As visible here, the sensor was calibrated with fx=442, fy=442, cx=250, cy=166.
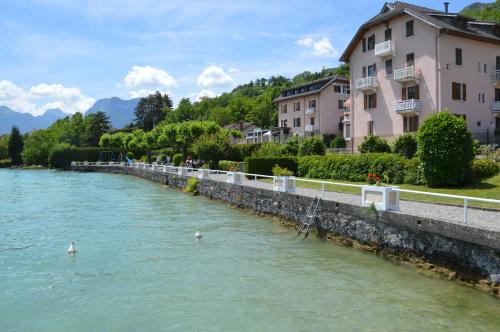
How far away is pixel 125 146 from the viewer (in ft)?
277

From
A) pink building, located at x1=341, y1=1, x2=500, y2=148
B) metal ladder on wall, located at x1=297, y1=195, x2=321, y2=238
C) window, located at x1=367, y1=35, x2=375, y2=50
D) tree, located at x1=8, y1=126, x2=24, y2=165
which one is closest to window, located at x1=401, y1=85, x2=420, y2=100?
pink building, located at x1=341, y1=1, x2=500, y2=148

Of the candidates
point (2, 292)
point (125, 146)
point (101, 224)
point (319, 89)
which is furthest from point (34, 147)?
point (2, 292)

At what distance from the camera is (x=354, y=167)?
25422 mm

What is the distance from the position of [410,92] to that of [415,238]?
89.8 ft

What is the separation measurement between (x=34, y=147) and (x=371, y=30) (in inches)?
3426

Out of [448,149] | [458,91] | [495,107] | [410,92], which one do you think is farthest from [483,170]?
[495,107]

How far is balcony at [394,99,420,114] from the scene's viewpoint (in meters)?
34.6

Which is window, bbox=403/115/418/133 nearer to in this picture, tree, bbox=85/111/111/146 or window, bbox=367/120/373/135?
window, bbox=367/120/373/135

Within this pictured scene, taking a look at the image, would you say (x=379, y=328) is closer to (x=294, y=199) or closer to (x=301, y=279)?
(x=301, y=279)

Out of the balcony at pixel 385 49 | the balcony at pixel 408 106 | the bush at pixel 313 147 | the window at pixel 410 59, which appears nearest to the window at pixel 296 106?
the balcony at pixel 385 49

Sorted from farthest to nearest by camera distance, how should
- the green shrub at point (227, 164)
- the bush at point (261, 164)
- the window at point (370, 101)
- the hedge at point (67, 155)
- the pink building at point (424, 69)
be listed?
the hedge at point (67, 155) < the window at point (370, 101) < the green shrub at point (227, 164) < the pink building at point (424, 69) < the bush at point (261, 164)

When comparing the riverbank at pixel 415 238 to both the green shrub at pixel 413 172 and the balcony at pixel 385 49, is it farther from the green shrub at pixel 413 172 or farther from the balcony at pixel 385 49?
the balcony at pixel 385 49

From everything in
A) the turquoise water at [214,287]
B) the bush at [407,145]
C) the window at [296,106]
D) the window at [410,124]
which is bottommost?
the turquoise water at [214,287]

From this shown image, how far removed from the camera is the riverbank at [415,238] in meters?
9.20
